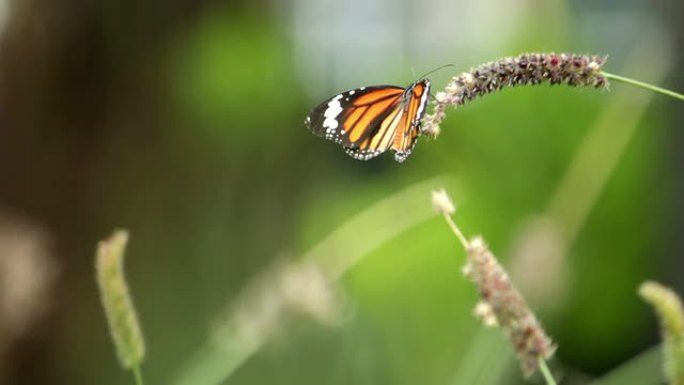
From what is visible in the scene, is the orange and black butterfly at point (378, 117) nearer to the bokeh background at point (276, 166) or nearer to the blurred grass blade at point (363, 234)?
the blurred grass blade at point (363, 234)

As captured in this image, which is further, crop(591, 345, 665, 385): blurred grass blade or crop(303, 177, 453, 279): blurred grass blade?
crop(303, 177, 453, 279): blurred grass blade

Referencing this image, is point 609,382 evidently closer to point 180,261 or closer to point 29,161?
point 180,261

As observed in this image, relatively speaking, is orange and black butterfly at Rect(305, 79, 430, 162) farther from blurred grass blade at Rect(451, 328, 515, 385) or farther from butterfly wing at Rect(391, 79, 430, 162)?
blurred grass blade at Rect(451, 328, 515, 385)

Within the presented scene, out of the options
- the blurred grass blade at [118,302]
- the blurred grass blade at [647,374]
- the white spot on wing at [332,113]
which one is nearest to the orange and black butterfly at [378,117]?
the white spot on wing at [332,113]

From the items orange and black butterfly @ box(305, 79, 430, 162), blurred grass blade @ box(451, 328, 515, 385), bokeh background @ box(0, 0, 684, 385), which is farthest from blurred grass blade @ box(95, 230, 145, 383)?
bokeh background @ box(0, 0, 684, 385)

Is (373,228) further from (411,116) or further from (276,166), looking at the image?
(411,116)

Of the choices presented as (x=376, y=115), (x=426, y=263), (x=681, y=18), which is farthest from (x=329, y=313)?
(x=681, y=18)

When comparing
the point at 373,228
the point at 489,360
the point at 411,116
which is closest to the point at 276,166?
the point at 373,228
